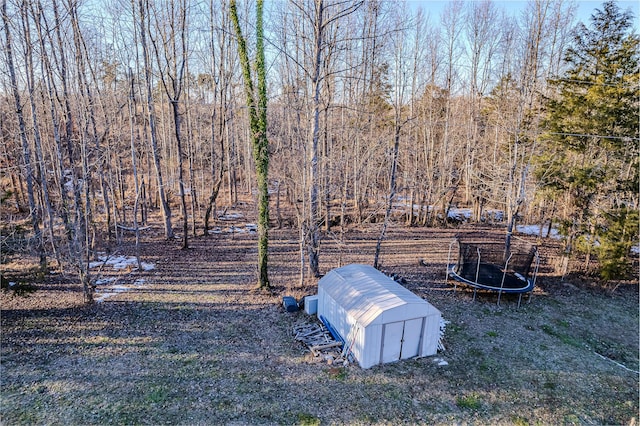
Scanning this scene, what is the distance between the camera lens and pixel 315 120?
10.2 meters

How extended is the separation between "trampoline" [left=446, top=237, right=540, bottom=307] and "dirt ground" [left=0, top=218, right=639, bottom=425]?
0.48 metres

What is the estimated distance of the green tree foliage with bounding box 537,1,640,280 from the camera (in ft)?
36.8

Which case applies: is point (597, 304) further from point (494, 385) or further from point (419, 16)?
point (419, 16)

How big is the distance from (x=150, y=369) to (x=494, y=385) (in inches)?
268

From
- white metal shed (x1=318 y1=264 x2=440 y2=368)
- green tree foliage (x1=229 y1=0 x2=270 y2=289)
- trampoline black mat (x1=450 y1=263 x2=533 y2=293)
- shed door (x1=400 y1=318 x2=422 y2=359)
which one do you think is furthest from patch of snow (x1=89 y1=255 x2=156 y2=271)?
trampoline black mat (x1=450 y1=263 x2=533 y2=293)

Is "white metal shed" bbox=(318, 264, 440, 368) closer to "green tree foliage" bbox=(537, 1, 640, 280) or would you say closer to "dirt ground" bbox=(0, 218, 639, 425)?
"dirt ground" bbox=(0, 218, 639, 425)

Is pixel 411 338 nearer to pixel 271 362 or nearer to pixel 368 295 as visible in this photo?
pixel 368 295

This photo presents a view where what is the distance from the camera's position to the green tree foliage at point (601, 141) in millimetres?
11203

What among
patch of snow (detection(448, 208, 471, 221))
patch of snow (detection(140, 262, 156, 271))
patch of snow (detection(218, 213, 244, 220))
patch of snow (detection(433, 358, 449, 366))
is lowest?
patch of snow (detection(433, 358, 449, 366))

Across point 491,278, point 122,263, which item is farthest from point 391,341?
point 122,263

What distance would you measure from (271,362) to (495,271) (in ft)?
25.3

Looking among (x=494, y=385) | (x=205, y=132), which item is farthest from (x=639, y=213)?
(x=205, y=132)

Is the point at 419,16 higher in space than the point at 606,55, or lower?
higher

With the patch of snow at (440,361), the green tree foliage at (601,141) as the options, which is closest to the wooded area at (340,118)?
the green tree foliage at (601,141)
